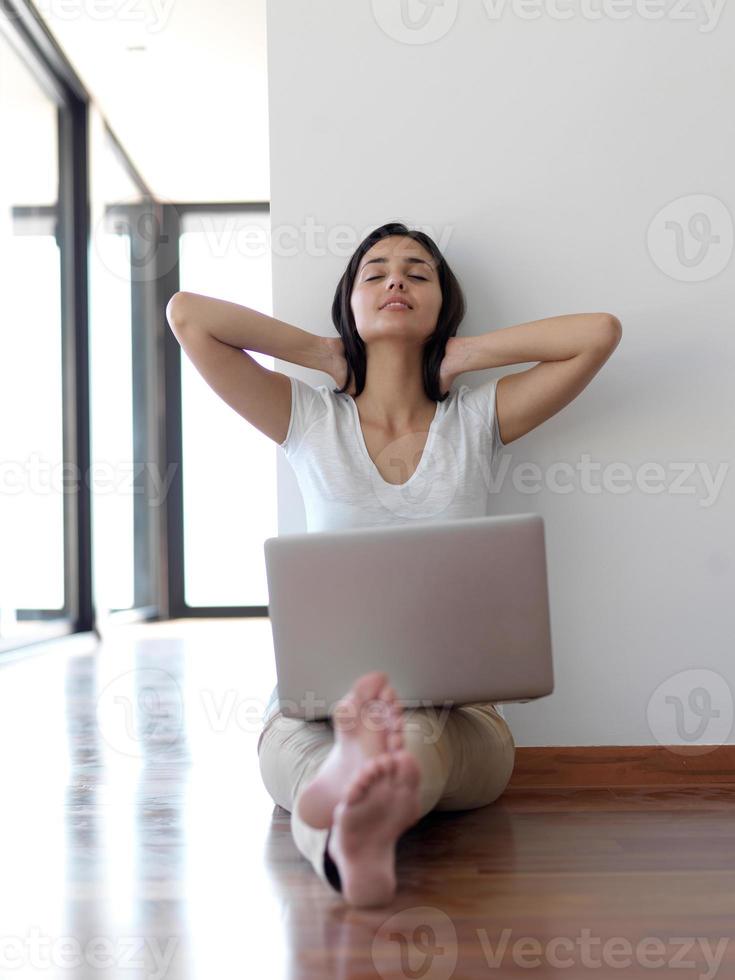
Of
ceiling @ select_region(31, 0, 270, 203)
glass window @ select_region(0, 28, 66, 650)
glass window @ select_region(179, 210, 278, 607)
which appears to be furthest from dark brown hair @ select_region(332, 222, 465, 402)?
glass window @ select_region(179, 210, 278, 607)

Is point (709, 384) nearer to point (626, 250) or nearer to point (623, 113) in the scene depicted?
point (626, 250)

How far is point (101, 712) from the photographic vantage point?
2795 mm

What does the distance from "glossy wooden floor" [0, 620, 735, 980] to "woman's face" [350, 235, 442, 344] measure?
0.92m

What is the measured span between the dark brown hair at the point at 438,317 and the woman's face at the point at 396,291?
18mm

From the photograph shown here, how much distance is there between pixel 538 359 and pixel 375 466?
0.38 meters

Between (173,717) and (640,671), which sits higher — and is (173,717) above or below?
below

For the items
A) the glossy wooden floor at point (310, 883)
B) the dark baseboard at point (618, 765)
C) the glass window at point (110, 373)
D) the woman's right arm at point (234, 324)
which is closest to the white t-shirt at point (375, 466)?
the woman's right arm at point (234, 324)

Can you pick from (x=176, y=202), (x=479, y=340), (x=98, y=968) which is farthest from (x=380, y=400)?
(x=176, y=202)

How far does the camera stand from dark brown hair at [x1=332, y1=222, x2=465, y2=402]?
74.2 inches

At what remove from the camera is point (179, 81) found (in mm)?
4637

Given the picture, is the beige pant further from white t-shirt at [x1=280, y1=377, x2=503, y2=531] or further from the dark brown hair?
the dark brown hair

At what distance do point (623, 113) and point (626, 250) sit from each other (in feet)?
0.95

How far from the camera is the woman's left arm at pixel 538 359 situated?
176cm

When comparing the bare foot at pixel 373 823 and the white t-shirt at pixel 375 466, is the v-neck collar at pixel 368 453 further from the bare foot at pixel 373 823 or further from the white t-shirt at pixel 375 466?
the bare foot at pixel 373 823
